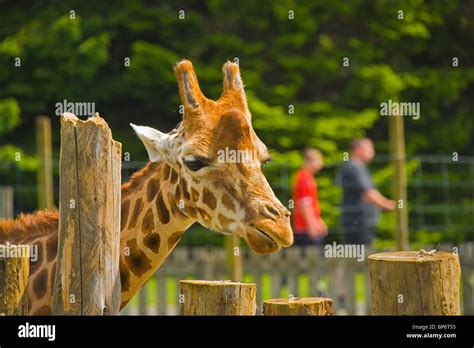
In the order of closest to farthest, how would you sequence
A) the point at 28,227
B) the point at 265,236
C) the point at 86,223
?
1. the point at 86,223
2. the point at 265,236
3. the point at 28,227

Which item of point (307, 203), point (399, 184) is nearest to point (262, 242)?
point (307, 203)

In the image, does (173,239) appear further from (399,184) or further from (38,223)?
(399,184)

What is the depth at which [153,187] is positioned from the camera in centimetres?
653

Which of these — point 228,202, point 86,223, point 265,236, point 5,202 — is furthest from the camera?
point 5,202

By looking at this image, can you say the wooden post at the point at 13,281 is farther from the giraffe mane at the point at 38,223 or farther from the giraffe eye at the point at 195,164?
the giraffe eye at the point at 195,164

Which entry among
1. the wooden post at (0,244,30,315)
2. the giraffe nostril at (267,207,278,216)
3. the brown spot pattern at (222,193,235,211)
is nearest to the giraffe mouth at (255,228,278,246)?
the giraffe nostril at (267,207,278,216)

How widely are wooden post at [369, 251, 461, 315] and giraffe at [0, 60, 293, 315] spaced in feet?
2.60

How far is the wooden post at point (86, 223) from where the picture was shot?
5.39 meters

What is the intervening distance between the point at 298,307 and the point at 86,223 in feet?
3.41

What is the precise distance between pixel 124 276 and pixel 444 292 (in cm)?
184

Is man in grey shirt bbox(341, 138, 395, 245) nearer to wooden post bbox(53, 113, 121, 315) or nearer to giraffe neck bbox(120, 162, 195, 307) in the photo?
giraffe neck bbox(120, 162, 195, 307)

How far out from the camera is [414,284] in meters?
5.32

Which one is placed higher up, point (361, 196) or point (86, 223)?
point (361, 196)

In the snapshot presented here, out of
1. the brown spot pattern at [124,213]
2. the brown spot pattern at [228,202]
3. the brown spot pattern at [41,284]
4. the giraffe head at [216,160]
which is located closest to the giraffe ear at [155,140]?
the giraffe head at [216,160]
